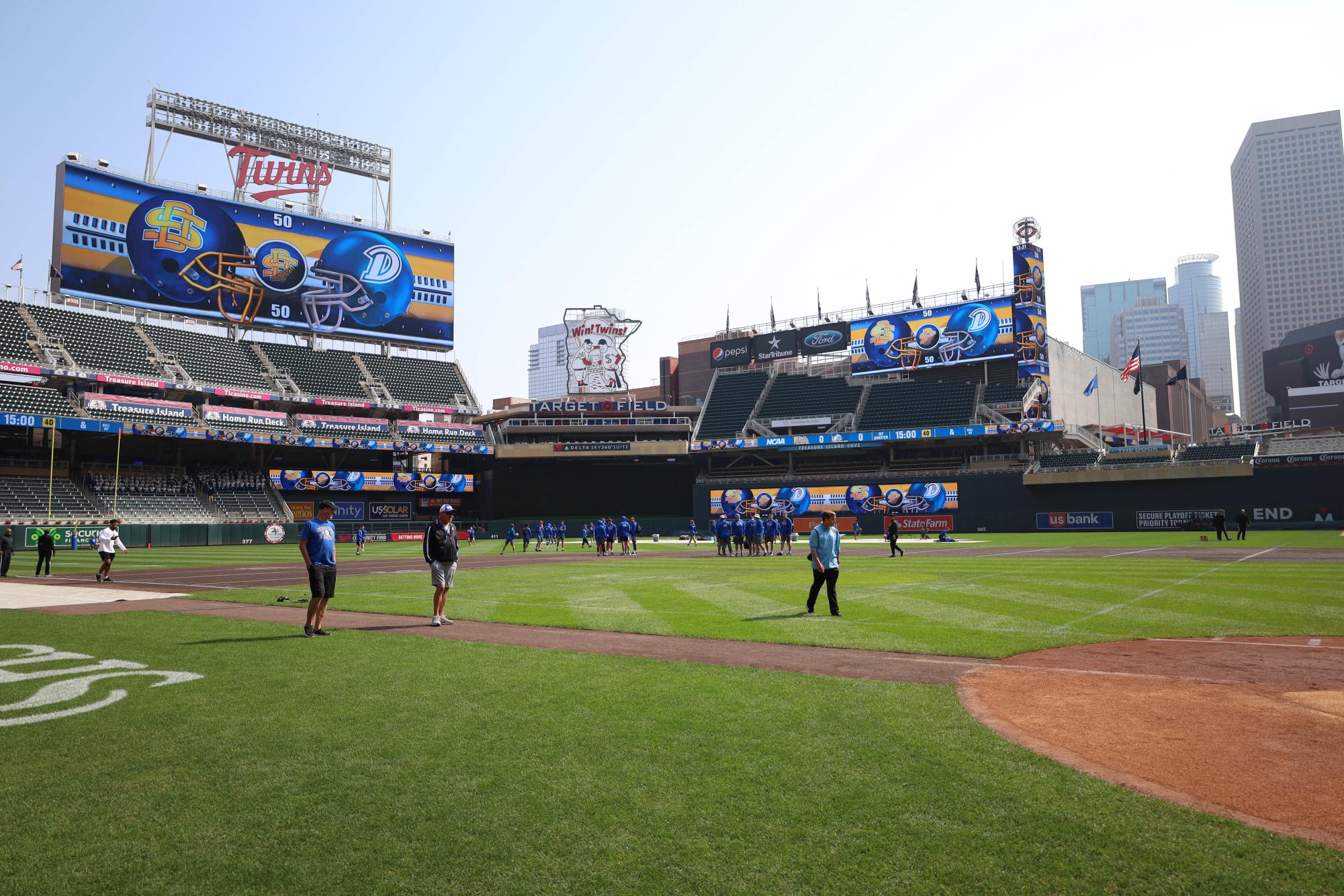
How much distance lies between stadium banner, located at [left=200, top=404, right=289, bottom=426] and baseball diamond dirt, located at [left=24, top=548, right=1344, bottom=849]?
5199 centimetres

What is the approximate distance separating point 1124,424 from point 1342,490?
41.7 m

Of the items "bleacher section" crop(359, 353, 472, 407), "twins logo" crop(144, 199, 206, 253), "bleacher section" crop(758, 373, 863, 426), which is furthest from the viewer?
"bleacher section" crop(758, 373, 863, 426)

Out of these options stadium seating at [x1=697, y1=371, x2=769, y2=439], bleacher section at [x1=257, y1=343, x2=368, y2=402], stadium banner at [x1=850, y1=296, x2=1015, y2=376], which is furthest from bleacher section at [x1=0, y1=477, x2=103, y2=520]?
stadium banner at [x1=850, y1=296, x2=1015, y2=376]

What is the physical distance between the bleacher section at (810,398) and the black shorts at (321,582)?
63665 mm

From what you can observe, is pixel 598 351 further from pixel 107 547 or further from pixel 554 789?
pixel 554 789

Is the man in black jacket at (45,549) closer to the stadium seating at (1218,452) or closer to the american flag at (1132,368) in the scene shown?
the stadium seating at (1218,452)

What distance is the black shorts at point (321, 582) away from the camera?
11617mm

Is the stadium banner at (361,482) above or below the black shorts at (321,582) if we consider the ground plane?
above

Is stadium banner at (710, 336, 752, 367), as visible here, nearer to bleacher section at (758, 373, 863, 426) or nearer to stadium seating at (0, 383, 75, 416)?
bleacher section at (758, 373, 863, 426)

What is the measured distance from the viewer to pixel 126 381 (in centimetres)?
5559

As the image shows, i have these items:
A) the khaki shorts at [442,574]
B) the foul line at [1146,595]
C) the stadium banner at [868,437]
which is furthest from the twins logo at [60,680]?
the stadium banner at [868,437]

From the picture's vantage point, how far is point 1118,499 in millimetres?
56281

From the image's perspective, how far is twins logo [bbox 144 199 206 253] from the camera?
60.1 meters

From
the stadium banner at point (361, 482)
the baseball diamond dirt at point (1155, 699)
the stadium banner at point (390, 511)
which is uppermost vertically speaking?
the stadium banner at point (361, 482)
